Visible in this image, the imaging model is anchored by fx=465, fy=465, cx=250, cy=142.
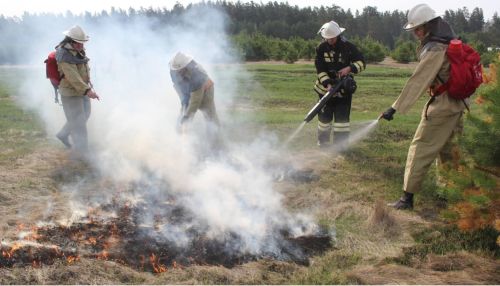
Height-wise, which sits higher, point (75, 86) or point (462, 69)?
point (462, 69)

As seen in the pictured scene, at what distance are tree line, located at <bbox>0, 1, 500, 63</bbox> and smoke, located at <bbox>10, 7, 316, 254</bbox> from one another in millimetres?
761

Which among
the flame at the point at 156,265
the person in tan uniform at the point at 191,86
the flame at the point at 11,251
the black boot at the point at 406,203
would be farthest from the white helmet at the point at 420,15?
the flame at the point at 11,251

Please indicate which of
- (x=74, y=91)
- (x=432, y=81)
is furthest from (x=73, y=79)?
(x=432, y=81)

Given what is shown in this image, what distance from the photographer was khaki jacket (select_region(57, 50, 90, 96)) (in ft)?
23.8

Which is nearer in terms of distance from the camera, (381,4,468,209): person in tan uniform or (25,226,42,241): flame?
(25,226,42,241): flame

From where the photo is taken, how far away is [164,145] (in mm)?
7598

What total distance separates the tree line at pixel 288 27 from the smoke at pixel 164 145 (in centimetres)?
76

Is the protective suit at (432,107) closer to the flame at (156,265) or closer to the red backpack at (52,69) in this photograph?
the flame at (156,265)

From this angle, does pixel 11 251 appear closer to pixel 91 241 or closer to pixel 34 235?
pixel 34 235

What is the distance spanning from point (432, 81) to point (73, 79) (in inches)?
208

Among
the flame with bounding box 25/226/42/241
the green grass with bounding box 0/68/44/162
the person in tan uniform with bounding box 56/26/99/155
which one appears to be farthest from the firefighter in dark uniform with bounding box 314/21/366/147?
the green grass with bounding box 0/68/44/162

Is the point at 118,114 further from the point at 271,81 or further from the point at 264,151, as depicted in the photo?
the point at 271,81

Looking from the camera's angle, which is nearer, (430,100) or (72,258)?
(72,258)

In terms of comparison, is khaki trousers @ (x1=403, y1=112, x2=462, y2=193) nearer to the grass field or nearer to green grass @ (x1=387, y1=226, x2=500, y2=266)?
the grass field
